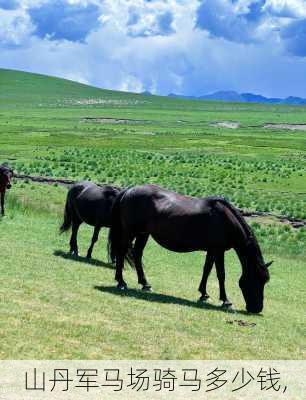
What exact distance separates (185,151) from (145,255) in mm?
67496

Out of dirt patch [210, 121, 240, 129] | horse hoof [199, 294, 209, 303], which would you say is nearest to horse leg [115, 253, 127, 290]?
horse hoof [199, 294, 209, 303]

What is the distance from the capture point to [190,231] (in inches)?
587

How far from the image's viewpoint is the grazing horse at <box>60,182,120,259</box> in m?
19.3

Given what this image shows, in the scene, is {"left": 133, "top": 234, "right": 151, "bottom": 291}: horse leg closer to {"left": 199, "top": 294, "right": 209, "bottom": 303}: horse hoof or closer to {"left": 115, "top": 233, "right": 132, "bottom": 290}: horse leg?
{"left": 115, "top": 233, "right": 132, "bottom": 290}: horse leg

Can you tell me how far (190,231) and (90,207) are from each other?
5.46 metres

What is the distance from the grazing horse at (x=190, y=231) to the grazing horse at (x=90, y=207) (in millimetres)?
3243

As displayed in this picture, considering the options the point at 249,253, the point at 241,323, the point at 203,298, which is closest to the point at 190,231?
the point at 249,253

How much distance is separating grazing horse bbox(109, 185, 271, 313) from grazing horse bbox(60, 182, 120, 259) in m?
3.24

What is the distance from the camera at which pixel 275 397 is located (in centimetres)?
847

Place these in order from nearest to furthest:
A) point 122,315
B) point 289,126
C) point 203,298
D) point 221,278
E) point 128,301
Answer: point 122,315 < point 128,301 < point 221,278 < point 203,298 < point 289,126

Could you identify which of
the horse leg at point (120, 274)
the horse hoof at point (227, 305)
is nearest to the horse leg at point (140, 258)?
the horse leg at point (120, 274)

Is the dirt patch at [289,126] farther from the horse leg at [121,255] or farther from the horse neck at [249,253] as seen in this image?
the horse neck at [249,253]

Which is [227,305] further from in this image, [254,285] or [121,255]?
[121,255]

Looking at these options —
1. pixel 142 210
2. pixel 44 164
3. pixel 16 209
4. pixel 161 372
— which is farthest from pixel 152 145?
pixel 161 372
